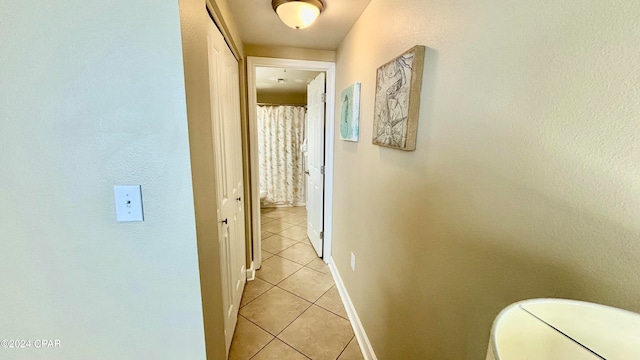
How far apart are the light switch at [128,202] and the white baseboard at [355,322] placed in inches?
58.8

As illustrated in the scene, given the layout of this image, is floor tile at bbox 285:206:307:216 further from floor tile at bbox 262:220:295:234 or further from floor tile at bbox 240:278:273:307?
floor tile at bbox 240:278:273:307

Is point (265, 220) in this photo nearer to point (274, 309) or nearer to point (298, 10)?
point (274, 309)

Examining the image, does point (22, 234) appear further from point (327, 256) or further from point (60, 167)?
point (327, 256)

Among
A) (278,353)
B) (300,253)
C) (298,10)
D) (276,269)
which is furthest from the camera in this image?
(300,253)

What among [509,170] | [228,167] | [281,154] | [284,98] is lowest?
[281,154]

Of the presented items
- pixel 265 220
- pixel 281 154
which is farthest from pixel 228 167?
pixel 281 154

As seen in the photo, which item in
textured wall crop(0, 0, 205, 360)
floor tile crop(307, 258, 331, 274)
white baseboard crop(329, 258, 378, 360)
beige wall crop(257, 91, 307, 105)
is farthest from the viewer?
beige wall crop(257, 91, 307, 105)

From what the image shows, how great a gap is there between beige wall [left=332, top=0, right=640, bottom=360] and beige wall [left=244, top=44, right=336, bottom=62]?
1.27 m

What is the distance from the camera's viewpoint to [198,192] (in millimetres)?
851

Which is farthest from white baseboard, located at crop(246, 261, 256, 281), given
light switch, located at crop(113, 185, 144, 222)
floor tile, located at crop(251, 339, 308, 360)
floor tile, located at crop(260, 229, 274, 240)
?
light switch, located at crop(113, 185, 144, 222)

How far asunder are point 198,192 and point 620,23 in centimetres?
107

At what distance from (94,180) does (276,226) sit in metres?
3.19

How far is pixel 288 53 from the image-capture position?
7.64 ft

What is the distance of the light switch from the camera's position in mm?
756
